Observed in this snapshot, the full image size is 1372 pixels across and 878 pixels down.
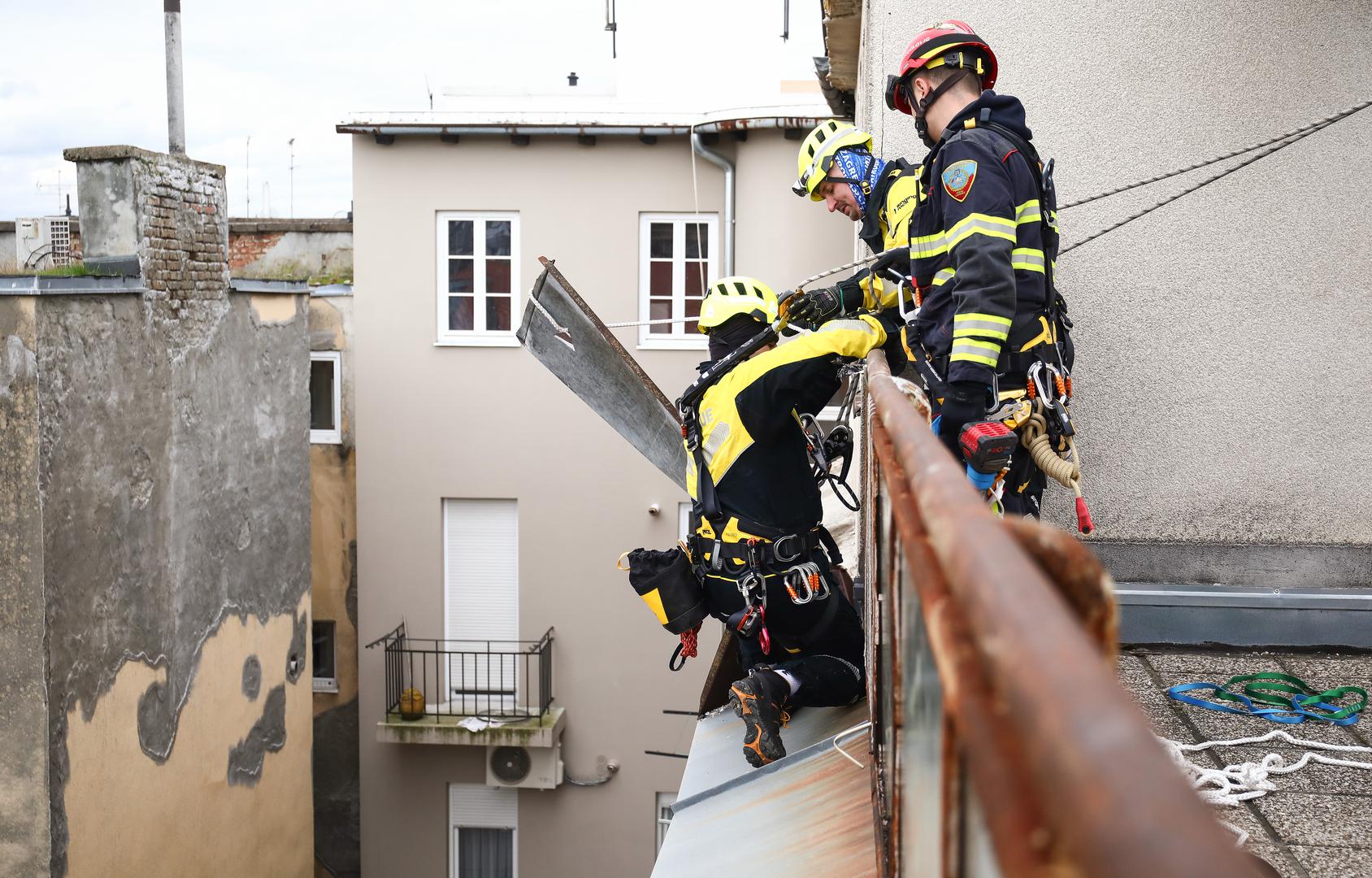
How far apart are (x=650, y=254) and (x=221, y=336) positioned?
562 centimetres

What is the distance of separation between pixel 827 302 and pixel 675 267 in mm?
11017

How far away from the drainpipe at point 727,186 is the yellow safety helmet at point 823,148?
1024cm

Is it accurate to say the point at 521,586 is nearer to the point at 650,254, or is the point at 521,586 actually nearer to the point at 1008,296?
the point at 650,254

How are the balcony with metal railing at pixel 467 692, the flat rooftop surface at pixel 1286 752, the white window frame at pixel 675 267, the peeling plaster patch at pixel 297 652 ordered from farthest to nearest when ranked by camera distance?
the balcony with metal railing at pixel 467 692 < the white window frame at pixel 675 267 < the peeling plaster patch at pixel 297 652 < the flat rooftop surface at pixel 1286 752

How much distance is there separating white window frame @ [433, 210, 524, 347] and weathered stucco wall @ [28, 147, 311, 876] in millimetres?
2374

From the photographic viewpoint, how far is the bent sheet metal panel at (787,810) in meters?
3.26

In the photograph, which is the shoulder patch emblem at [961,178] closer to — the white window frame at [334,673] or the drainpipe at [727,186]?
the drainpipe at [727,186]

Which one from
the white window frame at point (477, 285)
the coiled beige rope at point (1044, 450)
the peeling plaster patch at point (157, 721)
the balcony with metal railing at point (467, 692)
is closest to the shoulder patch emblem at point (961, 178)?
the coiled beige rope at point (1044, 450)

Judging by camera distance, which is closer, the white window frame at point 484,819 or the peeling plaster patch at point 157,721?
the peeling plaster patch at point 157,721

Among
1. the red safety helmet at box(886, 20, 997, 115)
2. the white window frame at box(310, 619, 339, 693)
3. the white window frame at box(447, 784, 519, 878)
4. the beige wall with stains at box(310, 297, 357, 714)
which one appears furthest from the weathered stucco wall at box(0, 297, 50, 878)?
the white window frame at box(447, 784, 519, 878)

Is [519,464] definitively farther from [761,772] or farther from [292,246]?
[761,772]

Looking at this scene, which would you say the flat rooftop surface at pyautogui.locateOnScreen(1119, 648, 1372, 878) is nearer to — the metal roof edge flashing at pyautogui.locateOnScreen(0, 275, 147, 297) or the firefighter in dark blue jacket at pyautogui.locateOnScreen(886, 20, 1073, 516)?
the firefighter in dark blue jacket at pyautogui.locateOnScreen(886, 20, 1073, 516)

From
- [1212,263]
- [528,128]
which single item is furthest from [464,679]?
[1212,263]

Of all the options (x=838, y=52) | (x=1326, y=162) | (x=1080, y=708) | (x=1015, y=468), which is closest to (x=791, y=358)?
(x=1015, y=468)
